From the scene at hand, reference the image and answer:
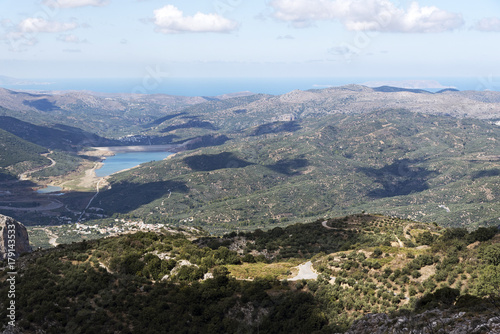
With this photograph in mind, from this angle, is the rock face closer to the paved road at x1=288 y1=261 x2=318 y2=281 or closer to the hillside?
the hillside

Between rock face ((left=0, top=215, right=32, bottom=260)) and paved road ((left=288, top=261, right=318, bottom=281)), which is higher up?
paved road ((left=288, top=261, right=318, bottom=281))

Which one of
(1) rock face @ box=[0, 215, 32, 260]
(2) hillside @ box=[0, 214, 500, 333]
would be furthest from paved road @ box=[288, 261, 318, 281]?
(1) rock face @ box=[0, 215, 32, 260]

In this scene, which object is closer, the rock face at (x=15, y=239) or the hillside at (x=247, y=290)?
the hillside at (x=247, y=290)

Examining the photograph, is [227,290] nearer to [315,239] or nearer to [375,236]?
[315,239]

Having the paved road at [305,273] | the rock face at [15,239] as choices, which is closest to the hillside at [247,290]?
the paved road at [305,273]

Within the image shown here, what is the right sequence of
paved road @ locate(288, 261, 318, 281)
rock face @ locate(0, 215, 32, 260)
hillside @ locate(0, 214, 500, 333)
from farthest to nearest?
rock face @ locate(0, 215, 32, 260) < paved road @ locate(288, 261, 318, 281) < hillside @ locate(0, 214, 500, 333)

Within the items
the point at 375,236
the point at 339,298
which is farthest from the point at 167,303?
the point at 375,236

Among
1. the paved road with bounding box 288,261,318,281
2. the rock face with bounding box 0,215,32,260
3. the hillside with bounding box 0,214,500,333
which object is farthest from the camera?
the rock face with bounding box 0,215,32,260

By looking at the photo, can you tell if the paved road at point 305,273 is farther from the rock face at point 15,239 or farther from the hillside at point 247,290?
the rock face at point 15,239
